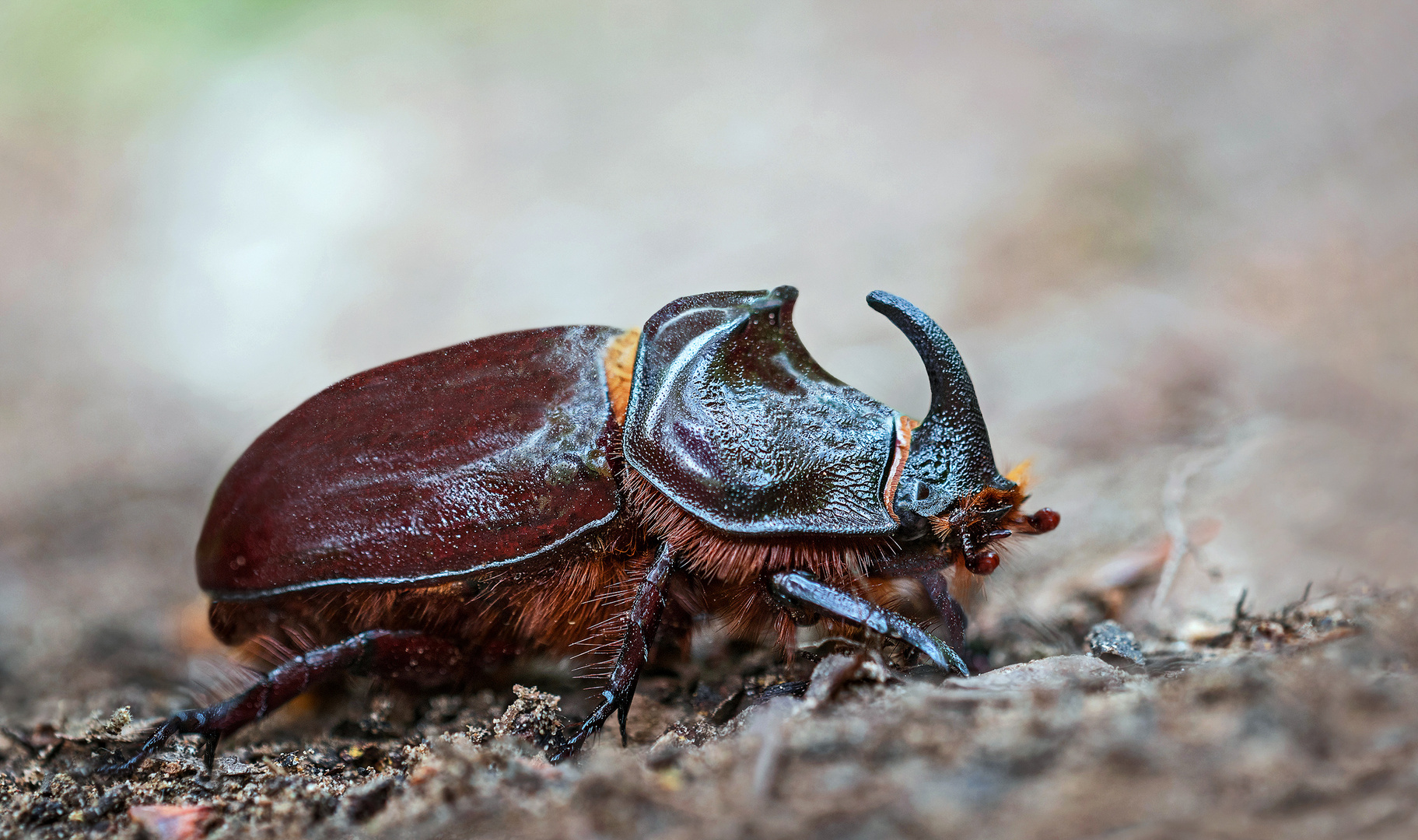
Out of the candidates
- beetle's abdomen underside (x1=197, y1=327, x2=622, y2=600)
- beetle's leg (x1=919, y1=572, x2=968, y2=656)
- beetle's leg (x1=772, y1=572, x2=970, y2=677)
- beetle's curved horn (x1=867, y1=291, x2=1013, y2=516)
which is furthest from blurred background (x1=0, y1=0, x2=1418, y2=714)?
beetle's abdomen underside (x1=197, y1=327, x2=622, y2=600)

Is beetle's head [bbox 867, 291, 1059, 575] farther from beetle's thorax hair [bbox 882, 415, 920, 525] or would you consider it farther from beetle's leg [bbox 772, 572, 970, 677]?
beetle's leg [bbox 772, 572, 970, 677]

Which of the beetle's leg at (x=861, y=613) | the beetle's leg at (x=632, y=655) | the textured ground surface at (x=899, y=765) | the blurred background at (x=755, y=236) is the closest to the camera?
the textured ground surface at (x=899, y=765)

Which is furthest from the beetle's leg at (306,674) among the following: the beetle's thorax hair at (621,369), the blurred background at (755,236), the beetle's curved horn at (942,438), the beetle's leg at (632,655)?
the beetle's curved horn at (942,438)

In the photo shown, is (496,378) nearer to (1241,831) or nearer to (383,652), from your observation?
(383,652)

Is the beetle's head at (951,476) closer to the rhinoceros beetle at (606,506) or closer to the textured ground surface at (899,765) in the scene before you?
the rhinoceros beetle at (606,506)

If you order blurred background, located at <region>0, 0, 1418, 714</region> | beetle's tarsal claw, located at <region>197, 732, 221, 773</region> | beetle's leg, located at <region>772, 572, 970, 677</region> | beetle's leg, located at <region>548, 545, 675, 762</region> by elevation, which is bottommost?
beetle's tarsal claw, located at <region>197, 732, 221, 773</region>

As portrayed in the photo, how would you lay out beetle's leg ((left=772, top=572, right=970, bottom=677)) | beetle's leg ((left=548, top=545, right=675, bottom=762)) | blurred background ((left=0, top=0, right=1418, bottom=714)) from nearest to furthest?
beetle's leg ((left=772, top=572, right=970, bottom=677)), beetle's leg ((left=548, top=545, right=675, bottom=762)), blurred background ((left=0, top=0, right=1418, bottom=714))

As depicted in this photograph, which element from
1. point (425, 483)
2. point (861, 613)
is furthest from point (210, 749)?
point (861, 613)
